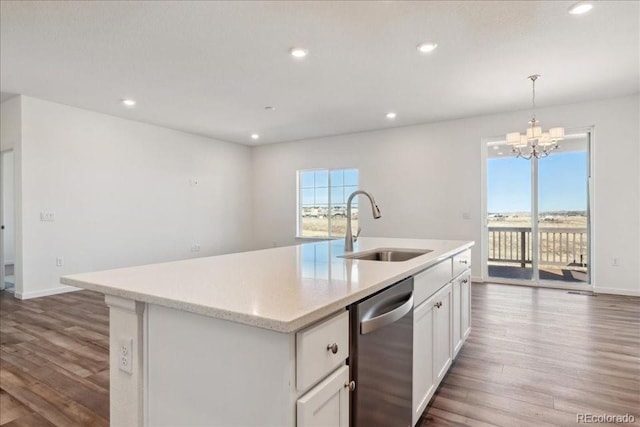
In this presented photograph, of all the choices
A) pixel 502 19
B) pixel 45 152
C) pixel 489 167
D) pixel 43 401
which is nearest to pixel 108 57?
pixel 45 152

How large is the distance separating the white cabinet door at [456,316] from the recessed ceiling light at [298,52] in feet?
7.91

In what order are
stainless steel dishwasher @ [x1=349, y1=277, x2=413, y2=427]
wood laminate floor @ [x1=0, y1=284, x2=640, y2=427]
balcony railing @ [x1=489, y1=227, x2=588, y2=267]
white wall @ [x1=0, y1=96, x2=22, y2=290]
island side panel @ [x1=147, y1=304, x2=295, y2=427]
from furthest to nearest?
balcony railing @ [x1=489, y1=227, x2=588, y2=267], white wall @ [x1=0, y1=96, x2=22, y2=290], wood laminate floor @ [x1=0, y1=284, x2=640, y2=427], stainless steel dishwasher @ [x1=349, y1=277, x2=413, y2=427], island side panel @ [x1=147, y1=304, x2=295, y2=427]

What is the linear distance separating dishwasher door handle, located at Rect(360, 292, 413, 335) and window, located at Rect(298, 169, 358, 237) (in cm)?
549

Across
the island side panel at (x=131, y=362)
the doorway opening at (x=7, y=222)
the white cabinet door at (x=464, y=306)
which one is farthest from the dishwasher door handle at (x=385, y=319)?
the doorway opening at (x=7, y=222)

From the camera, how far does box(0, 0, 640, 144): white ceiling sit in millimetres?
2658

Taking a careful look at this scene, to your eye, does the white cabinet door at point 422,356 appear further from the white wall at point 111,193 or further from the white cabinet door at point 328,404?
the white wall at point 111,193

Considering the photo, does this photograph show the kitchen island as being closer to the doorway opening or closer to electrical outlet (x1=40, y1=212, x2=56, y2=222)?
electrical outlet (x1=40, y1=212, x2=56, y2=222)

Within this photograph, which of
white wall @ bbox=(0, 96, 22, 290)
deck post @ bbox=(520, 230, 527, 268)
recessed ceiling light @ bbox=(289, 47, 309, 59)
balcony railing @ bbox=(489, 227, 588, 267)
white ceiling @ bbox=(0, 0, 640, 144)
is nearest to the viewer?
white ceiling @ bbox=(0, 0, 640, 144)

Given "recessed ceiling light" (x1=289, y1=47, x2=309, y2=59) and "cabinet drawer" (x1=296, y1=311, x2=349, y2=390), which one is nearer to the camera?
"cabinet drawer" (x1=296, y1=311, x2=349, y2=390)

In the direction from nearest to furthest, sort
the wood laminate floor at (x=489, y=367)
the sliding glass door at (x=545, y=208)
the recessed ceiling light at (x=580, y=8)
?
1. the wood laminate floor at (x=489, y=367)
2. the recessed ceiling light at (x=580, y=8)
3. the sliding glass door at (x=545, y=208)

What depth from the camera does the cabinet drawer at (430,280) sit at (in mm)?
1686

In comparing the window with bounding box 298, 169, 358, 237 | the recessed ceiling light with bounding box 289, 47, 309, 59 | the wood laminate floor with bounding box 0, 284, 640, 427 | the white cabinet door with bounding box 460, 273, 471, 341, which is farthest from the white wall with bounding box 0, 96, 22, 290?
the white cabinet door with bounding box 460, 273, 471, 341

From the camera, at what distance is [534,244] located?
5414 millimetres

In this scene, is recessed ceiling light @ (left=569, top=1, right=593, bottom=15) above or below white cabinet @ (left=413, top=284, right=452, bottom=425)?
above
